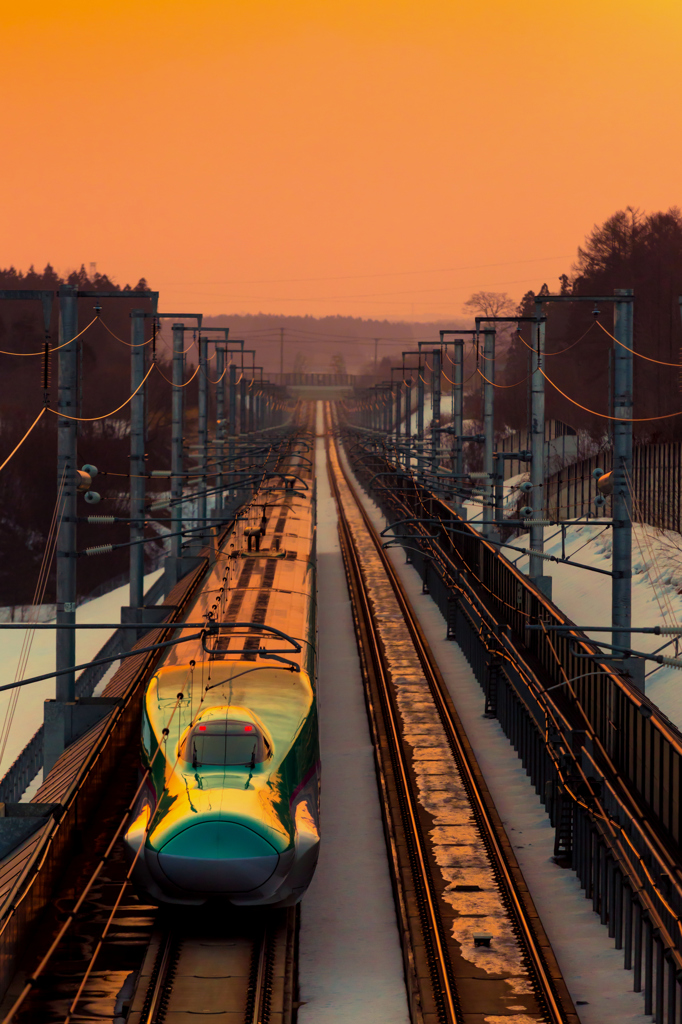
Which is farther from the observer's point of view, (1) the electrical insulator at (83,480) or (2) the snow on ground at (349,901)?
(1) the electrical insulator at (83,480)

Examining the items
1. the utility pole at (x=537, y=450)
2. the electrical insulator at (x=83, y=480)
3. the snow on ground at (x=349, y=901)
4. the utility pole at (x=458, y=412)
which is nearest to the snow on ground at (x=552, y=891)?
the snow on ground at (x=349, y=901)

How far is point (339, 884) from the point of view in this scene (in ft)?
71.6

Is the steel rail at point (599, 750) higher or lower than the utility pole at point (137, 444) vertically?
lower

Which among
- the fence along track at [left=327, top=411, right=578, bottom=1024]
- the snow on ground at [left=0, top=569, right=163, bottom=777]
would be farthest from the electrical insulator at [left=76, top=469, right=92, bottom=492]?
the snow on ground at [left=0, top=569, right=163, bottom=777]

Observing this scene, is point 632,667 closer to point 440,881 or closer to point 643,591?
→ point 440,881

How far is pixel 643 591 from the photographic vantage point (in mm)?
46969

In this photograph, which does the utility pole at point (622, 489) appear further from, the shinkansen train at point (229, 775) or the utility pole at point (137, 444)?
the utility pole at point (137, 444)

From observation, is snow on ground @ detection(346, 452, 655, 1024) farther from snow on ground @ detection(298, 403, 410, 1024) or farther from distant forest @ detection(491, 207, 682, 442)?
distant forest @ detection(491, 207, 682, 442)

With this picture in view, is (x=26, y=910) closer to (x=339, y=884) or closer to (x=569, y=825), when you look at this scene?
(x=339, y=884)

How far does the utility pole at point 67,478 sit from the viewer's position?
2534 cm

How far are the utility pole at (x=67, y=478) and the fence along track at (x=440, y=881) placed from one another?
28.0 feet

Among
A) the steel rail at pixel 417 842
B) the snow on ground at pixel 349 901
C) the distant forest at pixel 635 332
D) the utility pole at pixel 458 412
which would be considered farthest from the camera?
the distant forest at pixel 635 332

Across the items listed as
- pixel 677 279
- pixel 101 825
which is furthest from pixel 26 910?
pixel 677 279

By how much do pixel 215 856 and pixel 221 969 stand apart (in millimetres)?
1820
